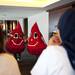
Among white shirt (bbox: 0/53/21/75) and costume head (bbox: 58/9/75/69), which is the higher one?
costume head (bbox: 58/9/75/69)

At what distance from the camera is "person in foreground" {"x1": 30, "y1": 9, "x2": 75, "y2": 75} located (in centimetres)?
91

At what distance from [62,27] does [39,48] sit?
2.28m

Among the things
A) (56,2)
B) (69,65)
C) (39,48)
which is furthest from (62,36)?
(39,48)

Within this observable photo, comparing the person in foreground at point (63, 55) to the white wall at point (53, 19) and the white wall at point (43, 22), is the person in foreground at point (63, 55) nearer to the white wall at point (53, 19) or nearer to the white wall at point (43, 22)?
the white wall at point (53, 19)

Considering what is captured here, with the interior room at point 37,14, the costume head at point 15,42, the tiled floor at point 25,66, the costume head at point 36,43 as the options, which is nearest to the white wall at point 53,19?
the interior room at point 37,14

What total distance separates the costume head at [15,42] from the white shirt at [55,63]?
8.27 ft

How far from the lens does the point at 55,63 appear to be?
2.98ft

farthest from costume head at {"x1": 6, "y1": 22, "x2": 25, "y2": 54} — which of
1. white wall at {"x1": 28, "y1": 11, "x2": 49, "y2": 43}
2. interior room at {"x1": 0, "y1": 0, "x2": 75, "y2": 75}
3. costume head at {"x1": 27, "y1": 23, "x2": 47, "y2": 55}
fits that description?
white wall at {"x1": 28, "y1": 11, "x2": 49, "y2": 43}

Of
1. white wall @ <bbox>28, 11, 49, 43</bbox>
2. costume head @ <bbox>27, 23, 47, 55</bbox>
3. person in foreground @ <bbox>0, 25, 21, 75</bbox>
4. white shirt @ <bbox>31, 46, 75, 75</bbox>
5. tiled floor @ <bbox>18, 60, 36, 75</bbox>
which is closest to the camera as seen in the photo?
white shirt @ <bbox>31, 46, 75, 75</bbox>

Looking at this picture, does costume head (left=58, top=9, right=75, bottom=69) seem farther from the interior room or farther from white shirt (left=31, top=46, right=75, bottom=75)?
the interior room

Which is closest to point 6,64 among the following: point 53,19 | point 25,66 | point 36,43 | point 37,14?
point 36,43

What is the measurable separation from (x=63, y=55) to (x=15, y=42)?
8.46ft

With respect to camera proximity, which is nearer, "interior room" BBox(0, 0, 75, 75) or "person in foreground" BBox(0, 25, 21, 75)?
"person in foreground" BBox(0, 25, 21, 75)

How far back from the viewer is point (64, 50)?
36.9 inches
